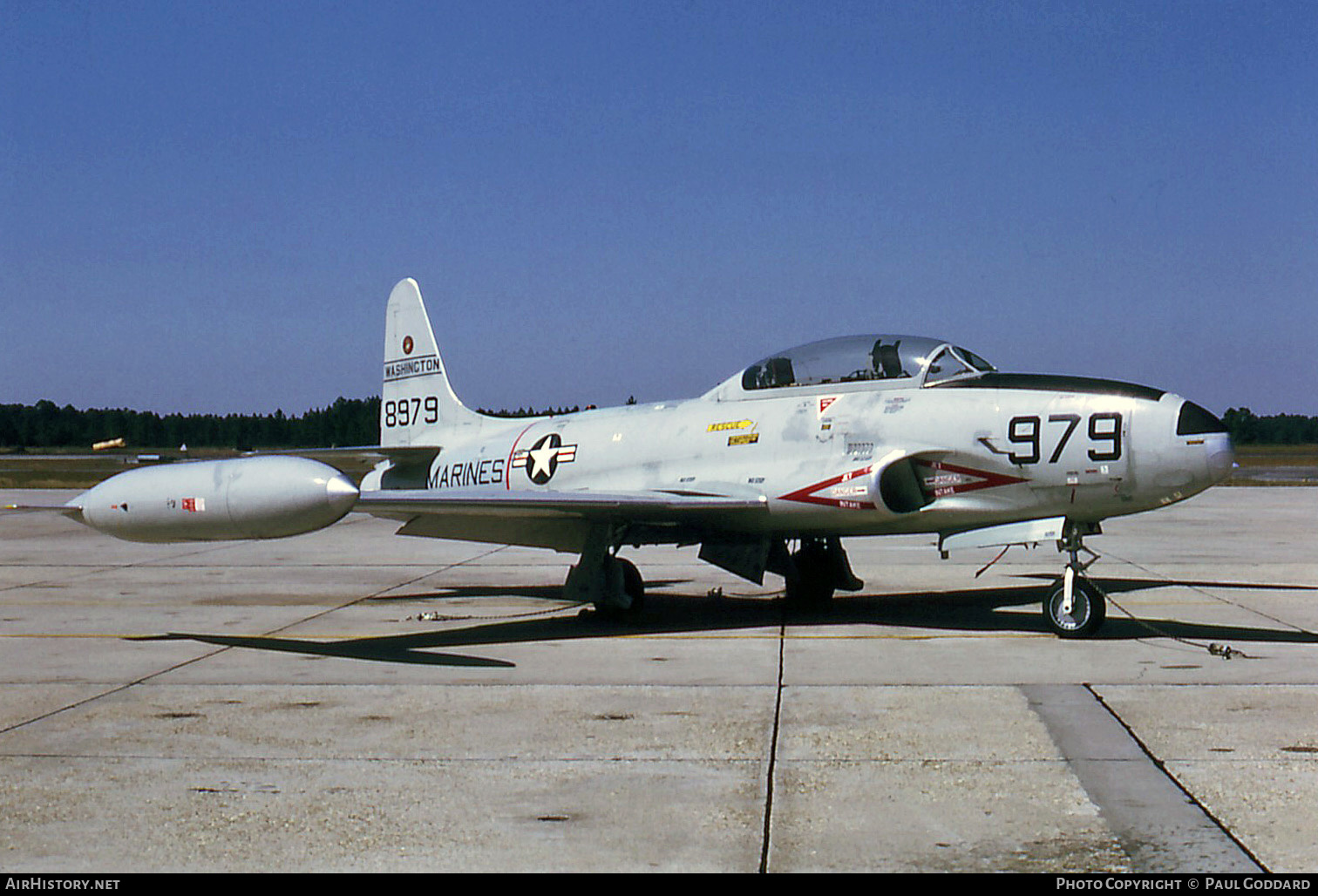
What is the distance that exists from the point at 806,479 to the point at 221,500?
505 cm

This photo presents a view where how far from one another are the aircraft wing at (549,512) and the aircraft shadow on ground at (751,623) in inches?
35.5

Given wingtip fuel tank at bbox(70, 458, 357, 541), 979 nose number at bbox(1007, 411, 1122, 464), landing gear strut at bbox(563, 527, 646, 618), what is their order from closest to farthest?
wingtip fuel tank at bbox(70, 458, 357, 541)
979 nose number at bbox(1007, 411, 1122, 464)
landing gear strut at bbox(563, 527, 646, 618)

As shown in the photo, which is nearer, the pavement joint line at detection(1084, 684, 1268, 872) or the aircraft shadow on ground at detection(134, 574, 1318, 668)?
the pavement joint line at detection(1084, 684, 1268, 872)

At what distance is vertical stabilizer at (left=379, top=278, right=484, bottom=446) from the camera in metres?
16.2

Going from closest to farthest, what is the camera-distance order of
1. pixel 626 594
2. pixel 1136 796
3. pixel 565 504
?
pixel 1136 796
pixel 565 504
pixel 626 594

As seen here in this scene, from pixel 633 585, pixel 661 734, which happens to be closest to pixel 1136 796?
pixel 661 734

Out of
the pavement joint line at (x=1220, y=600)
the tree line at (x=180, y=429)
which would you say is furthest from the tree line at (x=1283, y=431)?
the pavement joint line at (x=1220, y=600)

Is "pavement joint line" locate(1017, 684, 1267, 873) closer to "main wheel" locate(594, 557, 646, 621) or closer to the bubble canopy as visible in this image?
the bubble canopy

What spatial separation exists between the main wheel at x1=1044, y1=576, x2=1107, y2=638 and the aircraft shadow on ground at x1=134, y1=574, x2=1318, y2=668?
0.66ft

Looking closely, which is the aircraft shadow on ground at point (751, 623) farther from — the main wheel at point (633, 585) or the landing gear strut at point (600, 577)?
the landing gear strut at point (600, 577)

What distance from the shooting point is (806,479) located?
1141 cm

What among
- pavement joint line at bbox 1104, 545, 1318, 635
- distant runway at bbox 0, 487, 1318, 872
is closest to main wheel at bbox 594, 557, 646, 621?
distant runway at bbox 0, 487, 1318, 872

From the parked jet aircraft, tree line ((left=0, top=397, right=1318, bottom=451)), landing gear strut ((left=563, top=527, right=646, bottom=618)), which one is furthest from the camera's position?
tree line ((left=0, top=397, right=1318, bottom=451))

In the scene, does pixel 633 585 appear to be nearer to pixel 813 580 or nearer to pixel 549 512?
pixel 549 512
